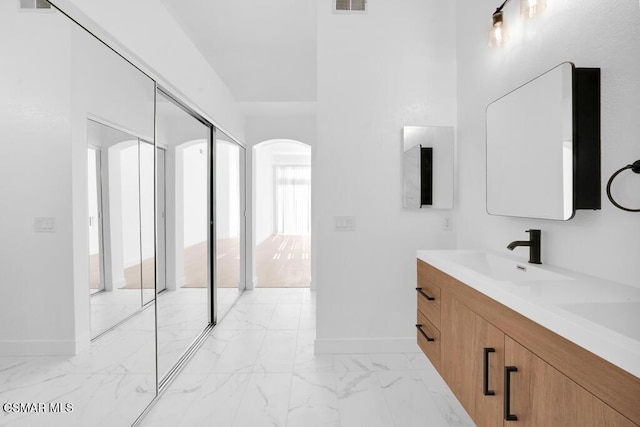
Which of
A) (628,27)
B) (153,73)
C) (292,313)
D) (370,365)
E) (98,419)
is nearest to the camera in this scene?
(628,27)

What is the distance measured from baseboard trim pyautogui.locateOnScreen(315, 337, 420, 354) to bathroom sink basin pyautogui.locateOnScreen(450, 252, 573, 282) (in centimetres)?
104

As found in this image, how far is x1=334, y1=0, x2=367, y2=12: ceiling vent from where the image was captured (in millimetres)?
2503

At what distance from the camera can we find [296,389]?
6.93ft

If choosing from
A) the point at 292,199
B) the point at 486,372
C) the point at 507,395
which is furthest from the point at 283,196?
the point at 507,395

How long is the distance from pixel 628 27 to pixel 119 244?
233 centimetres

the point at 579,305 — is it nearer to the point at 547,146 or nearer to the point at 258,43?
the point at 547,146

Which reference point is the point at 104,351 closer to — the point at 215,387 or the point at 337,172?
the point at 215,387

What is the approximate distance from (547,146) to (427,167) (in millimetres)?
1057

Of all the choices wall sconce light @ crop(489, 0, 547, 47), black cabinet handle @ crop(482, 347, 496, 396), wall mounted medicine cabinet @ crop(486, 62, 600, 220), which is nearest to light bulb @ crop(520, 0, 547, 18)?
wall sconce light @ crop(489, 0, 547, 47)

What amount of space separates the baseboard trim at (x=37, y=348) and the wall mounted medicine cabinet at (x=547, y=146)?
2051 mm

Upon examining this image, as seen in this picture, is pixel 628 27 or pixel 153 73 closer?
pixel 628 27

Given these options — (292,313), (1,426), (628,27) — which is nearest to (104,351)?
(1,426)

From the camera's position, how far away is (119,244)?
164 centimetres

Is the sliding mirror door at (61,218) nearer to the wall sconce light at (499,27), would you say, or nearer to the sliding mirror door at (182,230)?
the sliding mirror door at (182,230)
